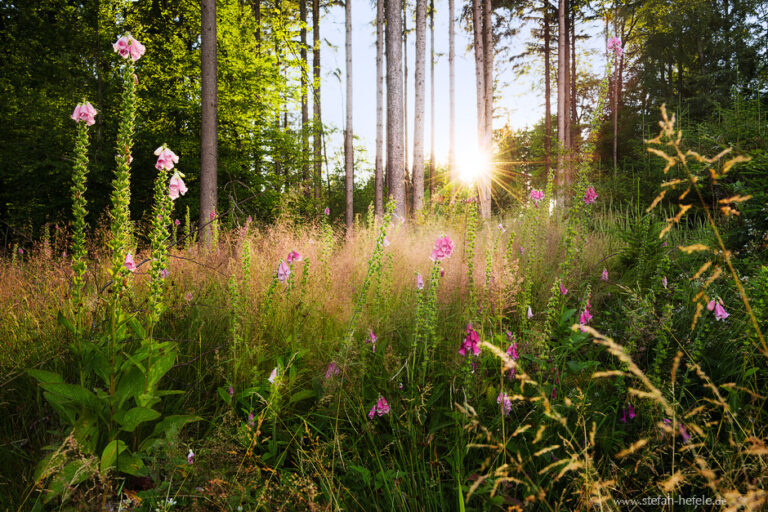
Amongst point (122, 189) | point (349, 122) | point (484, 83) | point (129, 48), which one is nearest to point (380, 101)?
point (349, 122)

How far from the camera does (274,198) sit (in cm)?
1049

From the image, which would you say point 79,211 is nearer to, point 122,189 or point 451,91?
point 122,189

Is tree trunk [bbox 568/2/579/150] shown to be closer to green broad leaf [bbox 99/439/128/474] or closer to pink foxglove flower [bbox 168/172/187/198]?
pink foxglove flower [bbox 168/172/187/198]

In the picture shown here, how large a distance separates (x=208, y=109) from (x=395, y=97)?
390 cm

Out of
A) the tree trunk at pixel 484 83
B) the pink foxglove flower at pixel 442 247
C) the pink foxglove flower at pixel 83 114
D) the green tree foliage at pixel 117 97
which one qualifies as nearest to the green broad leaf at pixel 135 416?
the pink foxglove flower at pixel 83 114

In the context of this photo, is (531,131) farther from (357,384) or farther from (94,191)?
(357,384)

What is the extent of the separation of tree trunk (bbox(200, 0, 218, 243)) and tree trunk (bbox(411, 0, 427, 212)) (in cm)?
521

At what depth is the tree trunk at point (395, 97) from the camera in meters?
7.97

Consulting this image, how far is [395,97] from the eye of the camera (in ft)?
26.6

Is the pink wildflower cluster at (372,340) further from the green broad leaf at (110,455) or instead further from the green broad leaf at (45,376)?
the green broad leaf at (45,376)

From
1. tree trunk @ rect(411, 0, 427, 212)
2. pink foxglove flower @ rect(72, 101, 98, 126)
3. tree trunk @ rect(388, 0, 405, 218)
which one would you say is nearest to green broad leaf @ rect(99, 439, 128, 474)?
pink foxglove flower @ rect(72, 101, 98, 126)

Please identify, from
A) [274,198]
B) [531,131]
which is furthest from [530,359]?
[531,131]

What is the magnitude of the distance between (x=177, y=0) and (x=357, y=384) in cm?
1253

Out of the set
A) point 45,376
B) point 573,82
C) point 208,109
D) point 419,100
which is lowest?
point 45,376
